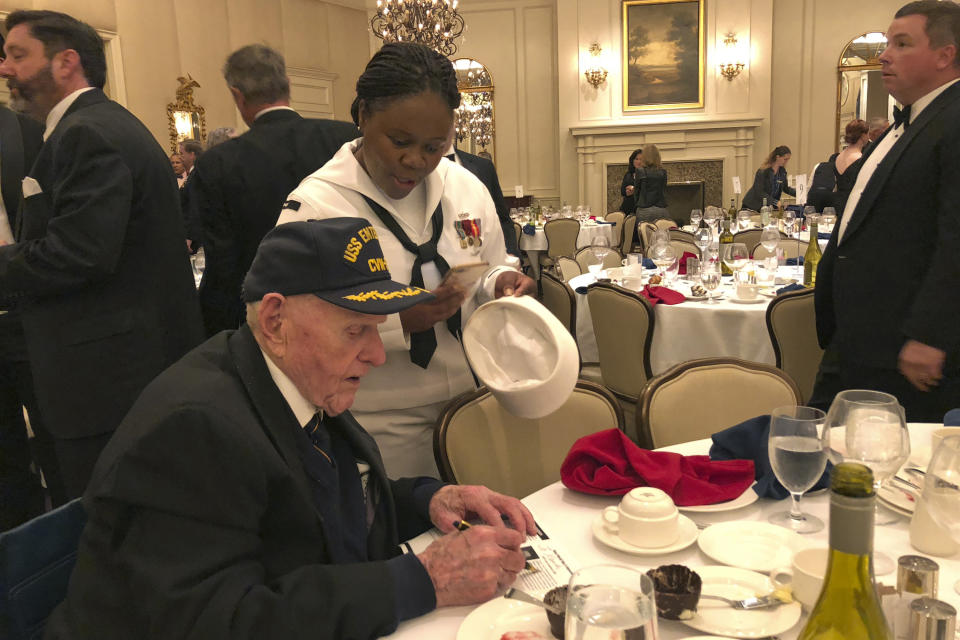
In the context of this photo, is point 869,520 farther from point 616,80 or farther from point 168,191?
point 616,80

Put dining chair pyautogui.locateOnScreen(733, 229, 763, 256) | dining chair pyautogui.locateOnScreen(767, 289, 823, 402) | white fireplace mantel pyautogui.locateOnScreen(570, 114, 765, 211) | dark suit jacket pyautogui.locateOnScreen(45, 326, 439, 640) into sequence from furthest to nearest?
white fireplace mantel pyautogui.locateOnScreen(570, 114, 765, 211) → dining chair pyautogui.locateOnScreen(733, 229, 763, 256) → dining chair pyautogui.locateOnScreen(767, 289, 823, 402) → dark suit jacket pyautogui.locateOnScreen(45, 326, 439, 640)

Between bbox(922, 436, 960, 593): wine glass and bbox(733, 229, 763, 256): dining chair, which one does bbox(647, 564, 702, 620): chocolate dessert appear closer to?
bbox(922, 436, 960, 593): wine glass

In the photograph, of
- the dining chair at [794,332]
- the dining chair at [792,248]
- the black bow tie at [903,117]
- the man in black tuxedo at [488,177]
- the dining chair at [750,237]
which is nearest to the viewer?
the black bow tie at [903,117]

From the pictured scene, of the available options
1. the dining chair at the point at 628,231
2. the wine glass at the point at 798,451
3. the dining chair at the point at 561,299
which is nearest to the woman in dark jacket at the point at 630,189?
the dining chair at the point at 628,231

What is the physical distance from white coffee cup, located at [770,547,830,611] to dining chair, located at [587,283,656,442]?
2499 millimetres

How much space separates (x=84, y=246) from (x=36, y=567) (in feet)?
4.61

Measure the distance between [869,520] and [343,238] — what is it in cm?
86

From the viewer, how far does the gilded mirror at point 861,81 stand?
1206 cm

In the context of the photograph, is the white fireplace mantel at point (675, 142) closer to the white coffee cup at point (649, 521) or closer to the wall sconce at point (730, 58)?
the wall sconce at point (730, 58)

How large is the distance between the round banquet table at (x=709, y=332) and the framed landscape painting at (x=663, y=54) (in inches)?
363

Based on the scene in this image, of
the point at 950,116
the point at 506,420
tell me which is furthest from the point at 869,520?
the point at 950,116

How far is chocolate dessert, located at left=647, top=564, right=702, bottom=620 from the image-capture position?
3.50ft

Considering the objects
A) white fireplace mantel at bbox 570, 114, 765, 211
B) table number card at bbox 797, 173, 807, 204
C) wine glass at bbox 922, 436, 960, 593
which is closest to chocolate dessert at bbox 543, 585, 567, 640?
wine glass at bbox 922, 436, 960, 593

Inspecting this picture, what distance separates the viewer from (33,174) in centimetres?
253
